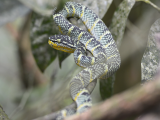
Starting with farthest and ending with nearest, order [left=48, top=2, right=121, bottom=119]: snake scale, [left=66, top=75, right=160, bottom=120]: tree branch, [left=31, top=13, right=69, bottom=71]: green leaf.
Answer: [left=31, top=13, right=69, bottom=71]: green leaf, [left=48, top=2, right=121, bottom=119]: snake scale, [left=66, top=75, right=160, bottom=120]: tree branch

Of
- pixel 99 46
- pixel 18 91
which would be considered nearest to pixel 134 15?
pixel 99 46

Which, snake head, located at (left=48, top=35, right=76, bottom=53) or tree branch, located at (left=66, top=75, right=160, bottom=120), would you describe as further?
snake head, located at (left=48, top=35, right=76, bottom=53)

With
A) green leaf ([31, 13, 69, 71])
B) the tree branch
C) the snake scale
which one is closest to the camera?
the tree branch

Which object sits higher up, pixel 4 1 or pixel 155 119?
pixel 155 119

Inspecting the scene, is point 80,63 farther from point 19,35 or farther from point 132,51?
point 19,35

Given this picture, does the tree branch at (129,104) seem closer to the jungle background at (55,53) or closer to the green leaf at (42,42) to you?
the jungle background at (55,53)

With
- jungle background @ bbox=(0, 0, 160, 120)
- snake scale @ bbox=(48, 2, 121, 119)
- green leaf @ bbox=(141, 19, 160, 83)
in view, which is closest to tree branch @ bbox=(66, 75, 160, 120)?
jungle background @ bbox=(0, 0, 160, 120)

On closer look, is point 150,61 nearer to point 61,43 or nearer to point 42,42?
point 61,43

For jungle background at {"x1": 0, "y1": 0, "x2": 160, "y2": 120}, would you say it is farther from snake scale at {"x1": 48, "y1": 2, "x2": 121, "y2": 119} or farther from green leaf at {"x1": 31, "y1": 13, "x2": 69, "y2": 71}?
snake scale at {"x1": 48, "y1": 2, "x2": 121, "y2": 119}
